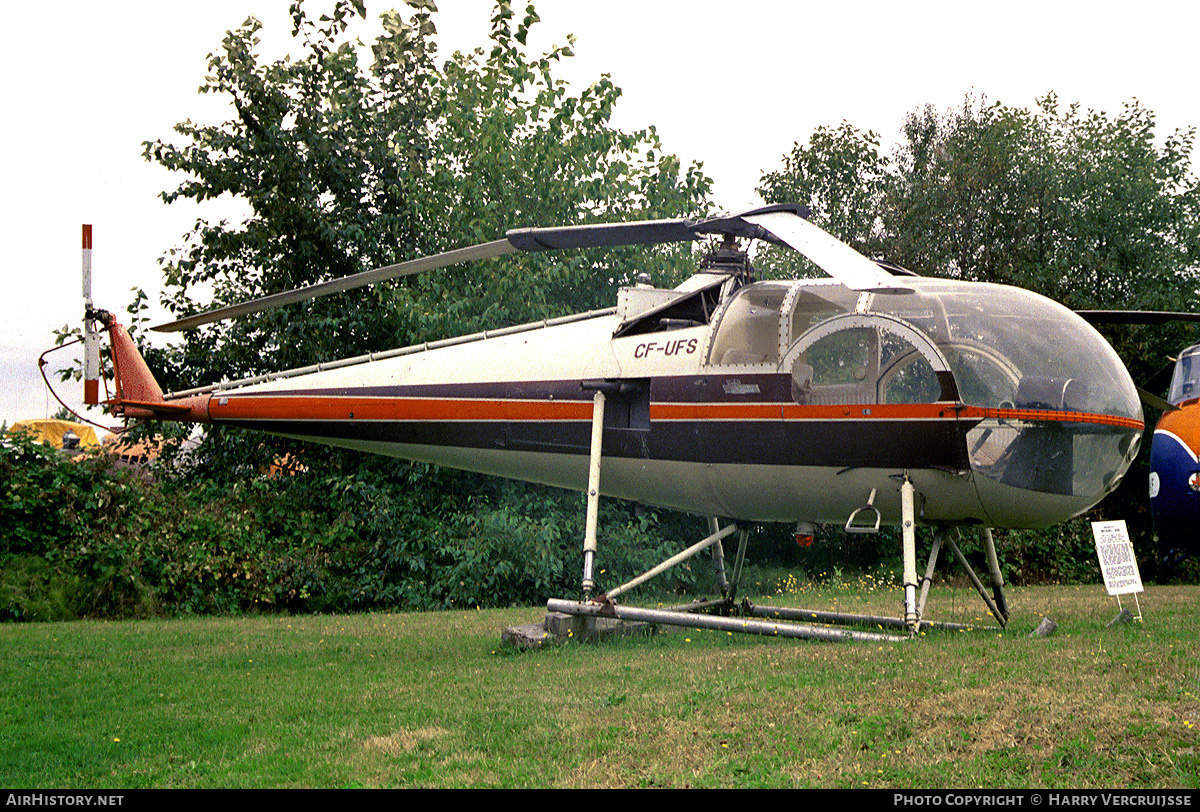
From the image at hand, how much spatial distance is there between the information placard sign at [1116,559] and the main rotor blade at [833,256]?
12.9ft

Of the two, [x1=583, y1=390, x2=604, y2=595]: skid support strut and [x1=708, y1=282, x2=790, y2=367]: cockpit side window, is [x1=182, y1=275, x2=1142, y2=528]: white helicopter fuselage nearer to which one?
[x1=708, y1=282, x2=790, y2=367]: cockpit side window

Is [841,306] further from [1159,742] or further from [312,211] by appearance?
[312,211]

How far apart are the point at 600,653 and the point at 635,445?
2.03 meters

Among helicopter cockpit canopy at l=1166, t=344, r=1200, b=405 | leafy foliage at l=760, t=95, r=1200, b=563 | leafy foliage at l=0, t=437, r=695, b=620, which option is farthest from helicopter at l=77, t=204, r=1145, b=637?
leafy foliage at l=760, t=95, r=1200, b=563

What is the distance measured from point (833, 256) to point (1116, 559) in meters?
4.91

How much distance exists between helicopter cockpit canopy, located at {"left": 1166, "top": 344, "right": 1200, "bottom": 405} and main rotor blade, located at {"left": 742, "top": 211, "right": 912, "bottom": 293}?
7930 mm

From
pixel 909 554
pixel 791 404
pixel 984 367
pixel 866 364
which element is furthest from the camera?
pixel 791 404

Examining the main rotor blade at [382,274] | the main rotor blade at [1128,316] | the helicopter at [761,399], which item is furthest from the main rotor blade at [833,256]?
the main rotor blade at [1128,316]

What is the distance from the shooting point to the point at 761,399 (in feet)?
28.8

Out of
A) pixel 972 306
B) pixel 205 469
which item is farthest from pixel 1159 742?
pixel 205 469

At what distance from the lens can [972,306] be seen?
27.3 ft

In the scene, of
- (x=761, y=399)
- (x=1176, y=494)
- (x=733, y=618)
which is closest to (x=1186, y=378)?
(x=1176, y=494)

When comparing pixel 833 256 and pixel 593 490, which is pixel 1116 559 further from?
pixel 593 490

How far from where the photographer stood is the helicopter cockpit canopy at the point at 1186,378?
1320 centimetres
